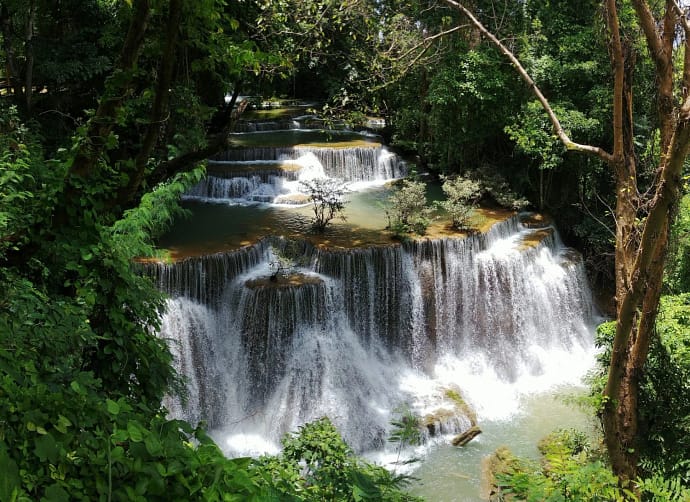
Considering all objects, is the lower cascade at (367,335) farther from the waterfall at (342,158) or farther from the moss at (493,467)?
the waterfall at (342,158)

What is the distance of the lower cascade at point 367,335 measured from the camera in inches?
329

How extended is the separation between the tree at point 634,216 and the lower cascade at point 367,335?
376cm

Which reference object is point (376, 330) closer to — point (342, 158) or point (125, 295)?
point (342, 158)

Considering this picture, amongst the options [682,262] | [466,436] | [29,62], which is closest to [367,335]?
[466,436]

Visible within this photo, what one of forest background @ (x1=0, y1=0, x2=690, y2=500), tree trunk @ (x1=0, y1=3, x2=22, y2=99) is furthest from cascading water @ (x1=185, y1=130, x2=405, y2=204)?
tree trunk @ (x1=0, y1=3, x2=22, y2=99)

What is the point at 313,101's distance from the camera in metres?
25.2

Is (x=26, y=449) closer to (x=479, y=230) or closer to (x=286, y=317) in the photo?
(x=286, y=317)

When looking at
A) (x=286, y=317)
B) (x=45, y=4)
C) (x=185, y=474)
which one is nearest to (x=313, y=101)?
(x=45, y=4)

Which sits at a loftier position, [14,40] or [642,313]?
[14,40]

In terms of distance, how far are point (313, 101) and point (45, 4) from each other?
15.5 meters

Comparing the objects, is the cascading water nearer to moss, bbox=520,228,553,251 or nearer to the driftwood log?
moss, bbox=520,228,553,251

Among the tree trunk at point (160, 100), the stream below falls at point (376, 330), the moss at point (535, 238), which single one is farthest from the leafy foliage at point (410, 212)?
the tree trunk at point (160, 100)

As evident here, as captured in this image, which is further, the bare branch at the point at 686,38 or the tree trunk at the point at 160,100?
the bare branch at the point at 686,38

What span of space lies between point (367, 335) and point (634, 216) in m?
5.56
